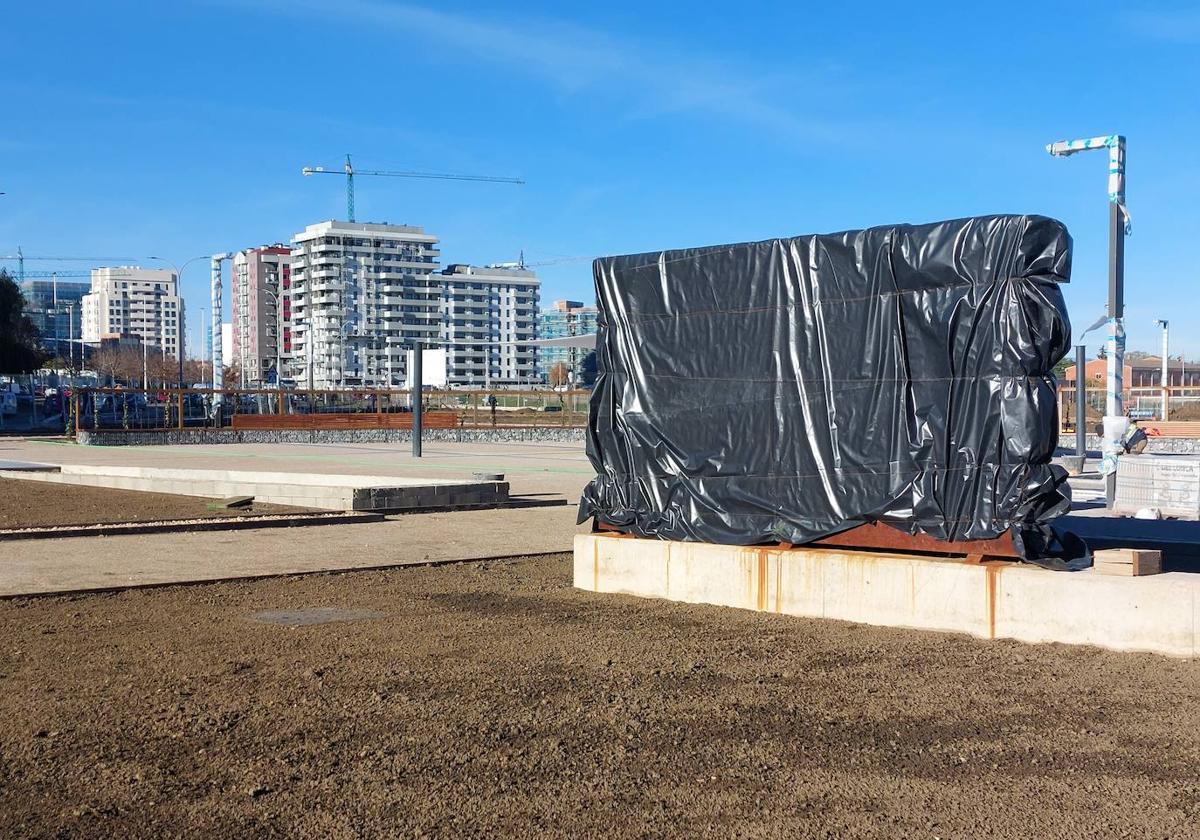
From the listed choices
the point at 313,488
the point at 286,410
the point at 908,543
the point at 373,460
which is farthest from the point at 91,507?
the point at 286,410

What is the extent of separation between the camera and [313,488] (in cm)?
1698

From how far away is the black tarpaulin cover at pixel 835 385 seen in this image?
780cm

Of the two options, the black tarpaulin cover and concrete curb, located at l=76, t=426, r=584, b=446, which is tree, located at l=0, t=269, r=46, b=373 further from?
the black tarpaulin cover

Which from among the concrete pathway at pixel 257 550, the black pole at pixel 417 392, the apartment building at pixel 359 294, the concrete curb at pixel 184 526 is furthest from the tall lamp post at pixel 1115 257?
the apartment building at pixel 359 294

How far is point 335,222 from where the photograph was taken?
620ft

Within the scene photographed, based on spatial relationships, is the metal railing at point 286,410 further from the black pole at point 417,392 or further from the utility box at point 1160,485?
the utility box at point 1160,485

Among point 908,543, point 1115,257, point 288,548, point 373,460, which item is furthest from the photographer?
point 373,460

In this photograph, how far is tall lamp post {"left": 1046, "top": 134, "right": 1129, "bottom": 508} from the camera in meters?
15.2

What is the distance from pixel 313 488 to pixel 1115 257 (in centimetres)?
1126

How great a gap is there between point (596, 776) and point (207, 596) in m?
5.67

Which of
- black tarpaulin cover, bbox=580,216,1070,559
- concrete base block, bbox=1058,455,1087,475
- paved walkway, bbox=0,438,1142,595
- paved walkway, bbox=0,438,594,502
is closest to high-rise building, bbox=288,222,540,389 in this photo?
paved walkway, bbox=0,438,594,502

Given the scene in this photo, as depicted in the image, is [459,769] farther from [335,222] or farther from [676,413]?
[335,222]

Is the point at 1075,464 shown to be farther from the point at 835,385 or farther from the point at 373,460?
the point at 835,385

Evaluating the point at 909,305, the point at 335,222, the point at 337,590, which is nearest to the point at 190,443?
the point at 337,590
